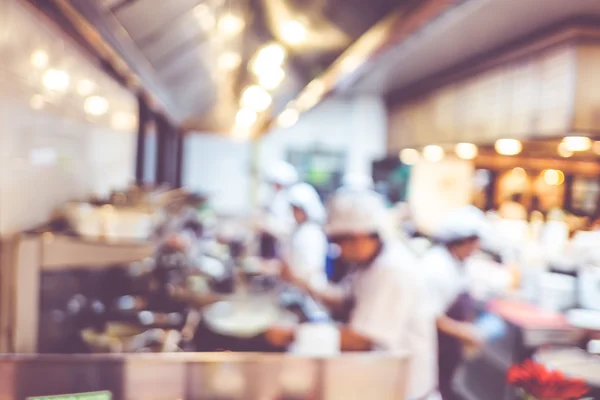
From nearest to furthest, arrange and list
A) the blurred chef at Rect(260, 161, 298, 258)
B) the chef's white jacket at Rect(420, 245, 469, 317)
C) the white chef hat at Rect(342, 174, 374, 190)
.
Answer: the chef's white jacket at Rect(420, 245, 469, 317) < the blurred chef at Rect(260, 161, 298, 258) < the white chef hat at Rect(342, 174, 374, 190)

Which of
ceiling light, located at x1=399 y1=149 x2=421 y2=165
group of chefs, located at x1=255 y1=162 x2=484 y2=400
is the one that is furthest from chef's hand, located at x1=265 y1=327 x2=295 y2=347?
ceiling light, located at x1=399 y1=149 x2=421 y2=165

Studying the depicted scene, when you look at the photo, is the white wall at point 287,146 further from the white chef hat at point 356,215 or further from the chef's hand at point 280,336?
the chef's hand at point 280,336

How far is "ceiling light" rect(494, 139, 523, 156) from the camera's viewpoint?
13.2 ft

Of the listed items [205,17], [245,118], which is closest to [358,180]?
[245,118]

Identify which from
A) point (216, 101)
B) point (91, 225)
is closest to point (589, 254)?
point (91, 225)

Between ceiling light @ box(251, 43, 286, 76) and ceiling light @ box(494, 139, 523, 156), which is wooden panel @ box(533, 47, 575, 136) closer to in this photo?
ceiling light @ box(494, 139, 523, 156)

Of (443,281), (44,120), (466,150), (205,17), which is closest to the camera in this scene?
(205,17)

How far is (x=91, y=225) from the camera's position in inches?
64.2

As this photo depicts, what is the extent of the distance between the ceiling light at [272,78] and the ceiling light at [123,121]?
72 centimetres

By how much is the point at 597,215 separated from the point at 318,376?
1026mm

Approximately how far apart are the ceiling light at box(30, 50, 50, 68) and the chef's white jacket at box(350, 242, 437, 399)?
1.45 metres

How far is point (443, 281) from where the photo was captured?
326 centimetres

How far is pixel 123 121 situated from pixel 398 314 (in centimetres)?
171

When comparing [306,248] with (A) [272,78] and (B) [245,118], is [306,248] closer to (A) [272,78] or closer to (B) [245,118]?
(B) [245,118]
